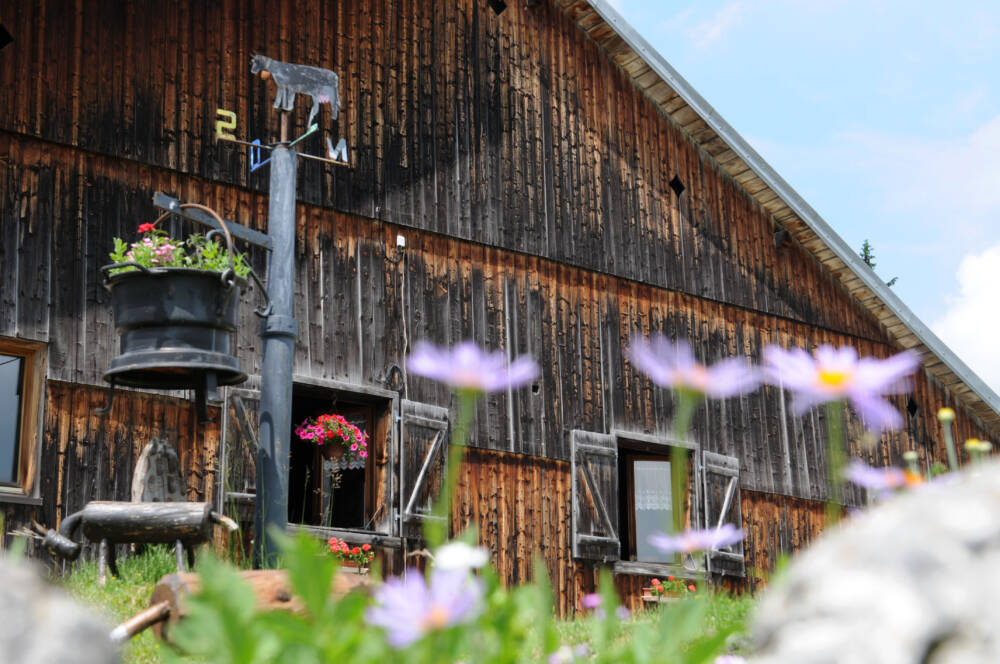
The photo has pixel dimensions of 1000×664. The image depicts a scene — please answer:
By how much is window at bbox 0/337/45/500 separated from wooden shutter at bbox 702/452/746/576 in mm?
6334

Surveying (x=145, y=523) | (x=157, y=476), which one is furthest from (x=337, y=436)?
(x=145, y=523)

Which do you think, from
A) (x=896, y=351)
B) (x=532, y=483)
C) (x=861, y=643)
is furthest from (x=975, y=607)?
(x=896, y=351)

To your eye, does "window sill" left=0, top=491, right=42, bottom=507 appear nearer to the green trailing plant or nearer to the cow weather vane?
the green trailing plant

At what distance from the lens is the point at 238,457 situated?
8.47 m

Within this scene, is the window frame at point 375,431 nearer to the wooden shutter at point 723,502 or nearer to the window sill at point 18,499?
the window sill at point 18,499

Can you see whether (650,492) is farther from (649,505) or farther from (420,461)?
(420,461)

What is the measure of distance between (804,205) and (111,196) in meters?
7.34

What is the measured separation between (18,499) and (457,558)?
7.01 meters

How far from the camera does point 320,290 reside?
9.40m

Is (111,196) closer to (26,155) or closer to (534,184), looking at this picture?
(26,155)

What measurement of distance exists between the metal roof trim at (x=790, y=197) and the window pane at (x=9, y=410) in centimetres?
655

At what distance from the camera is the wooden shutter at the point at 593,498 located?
10.4 m

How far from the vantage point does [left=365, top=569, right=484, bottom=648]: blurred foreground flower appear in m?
1.18

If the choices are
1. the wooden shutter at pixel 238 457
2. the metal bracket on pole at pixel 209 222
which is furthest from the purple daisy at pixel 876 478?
the wooden shutter at pixel 238 457
